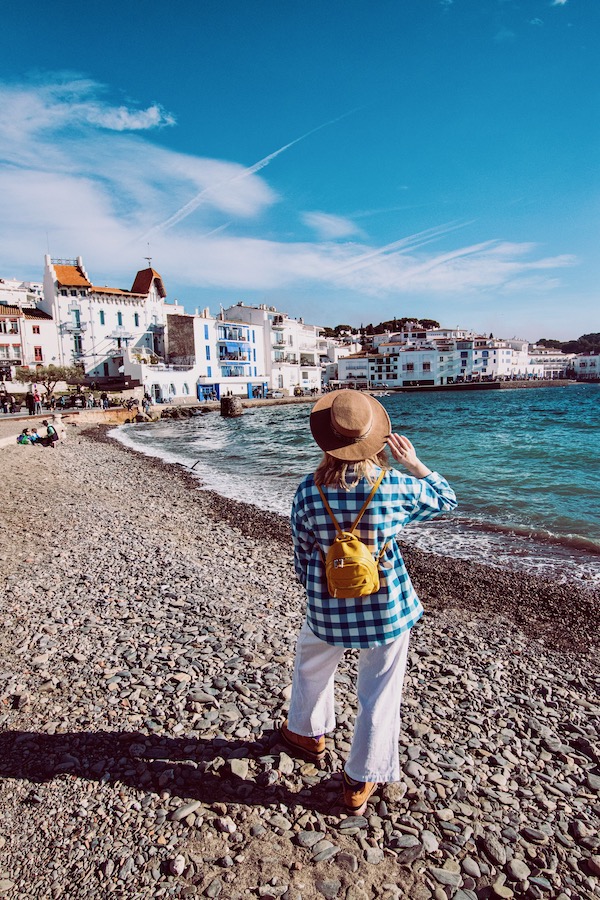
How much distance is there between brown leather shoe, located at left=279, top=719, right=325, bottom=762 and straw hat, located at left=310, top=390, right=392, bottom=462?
6.26ft

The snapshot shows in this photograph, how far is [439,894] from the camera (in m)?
2.44

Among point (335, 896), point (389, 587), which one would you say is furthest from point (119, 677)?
point (389, 587)

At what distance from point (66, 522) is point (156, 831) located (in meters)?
7.98

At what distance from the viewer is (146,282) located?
234ft

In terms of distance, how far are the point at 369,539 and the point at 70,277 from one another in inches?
2764

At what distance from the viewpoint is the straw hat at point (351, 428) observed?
248 cm

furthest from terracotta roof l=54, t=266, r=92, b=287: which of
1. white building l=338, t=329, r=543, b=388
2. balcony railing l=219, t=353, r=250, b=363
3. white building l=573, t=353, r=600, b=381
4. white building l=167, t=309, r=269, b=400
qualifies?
white building l=573, t=353, r=600, b=381

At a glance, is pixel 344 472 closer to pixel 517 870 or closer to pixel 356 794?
pixel 356 794

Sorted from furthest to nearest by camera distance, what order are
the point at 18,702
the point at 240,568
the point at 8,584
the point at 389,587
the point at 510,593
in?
the point at 240,568
the point at 510,593
the point at 8,584
the point at 18,702
the point at 389,587

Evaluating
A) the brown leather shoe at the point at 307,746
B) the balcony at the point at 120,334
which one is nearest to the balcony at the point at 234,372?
the balcony at the point at 120,334

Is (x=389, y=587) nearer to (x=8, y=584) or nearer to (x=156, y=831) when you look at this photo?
(x=156, y=831)

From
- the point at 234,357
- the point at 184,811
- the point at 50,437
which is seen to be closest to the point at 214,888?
the point at 184,811

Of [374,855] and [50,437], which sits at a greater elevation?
[50,437]

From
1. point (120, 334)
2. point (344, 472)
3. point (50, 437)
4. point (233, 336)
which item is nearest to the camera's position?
point (344, 472)
